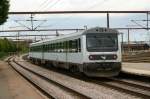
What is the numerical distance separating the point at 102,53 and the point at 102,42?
657 mm

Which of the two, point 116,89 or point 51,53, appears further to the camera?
point 51,53

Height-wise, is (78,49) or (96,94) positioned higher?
(78,49)

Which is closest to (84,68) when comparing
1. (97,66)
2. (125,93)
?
(97,66)

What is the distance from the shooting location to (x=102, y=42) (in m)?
25.9

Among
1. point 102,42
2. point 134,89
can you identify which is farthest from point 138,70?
point 134,89

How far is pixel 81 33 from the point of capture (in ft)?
86.2

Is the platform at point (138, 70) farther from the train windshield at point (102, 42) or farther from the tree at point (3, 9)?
the tree at point (3, 9)

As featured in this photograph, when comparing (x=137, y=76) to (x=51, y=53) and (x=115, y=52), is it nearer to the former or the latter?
(x=115, y=52)

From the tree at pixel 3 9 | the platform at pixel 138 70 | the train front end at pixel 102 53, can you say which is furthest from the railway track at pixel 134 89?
the tree at pixel 3 9

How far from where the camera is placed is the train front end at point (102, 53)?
83.5ft

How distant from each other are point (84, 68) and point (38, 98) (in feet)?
26.0

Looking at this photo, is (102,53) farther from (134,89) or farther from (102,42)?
(134,89)

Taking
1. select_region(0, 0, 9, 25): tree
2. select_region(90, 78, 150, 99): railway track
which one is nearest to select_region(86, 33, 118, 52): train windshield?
select_region(90, 78, 150, 99): railway track

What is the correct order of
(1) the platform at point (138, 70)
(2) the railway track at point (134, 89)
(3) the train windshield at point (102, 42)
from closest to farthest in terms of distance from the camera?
(2) the railway track at point (134, 89), (1) the platform at point (138, 70), (3) the train windshield at point (102, 42)
